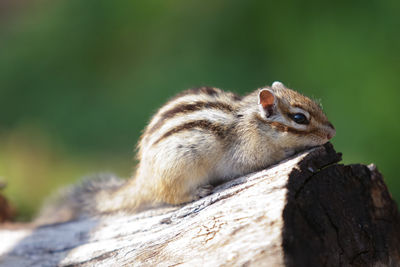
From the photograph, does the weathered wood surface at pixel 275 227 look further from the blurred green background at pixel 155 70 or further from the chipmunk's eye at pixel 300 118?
the blurred green background at pixel 155 70

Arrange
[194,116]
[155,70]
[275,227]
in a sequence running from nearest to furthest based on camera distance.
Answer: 1. [275,227]
2. [194,116]
3. [155,70]

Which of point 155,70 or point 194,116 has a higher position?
point 155,70

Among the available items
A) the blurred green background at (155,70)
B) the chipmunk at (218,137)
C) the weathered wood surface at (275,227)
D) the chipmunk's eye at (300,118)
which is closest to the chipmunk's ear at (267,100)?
the chipmunk at (218,137)

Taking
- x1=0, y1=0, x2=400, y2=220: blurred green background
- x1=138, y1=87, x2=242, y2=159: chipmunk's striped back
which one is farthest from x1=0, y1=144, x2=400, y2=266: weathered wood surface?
x1=0, y1=0, x2=400, y2=220: blurred green background

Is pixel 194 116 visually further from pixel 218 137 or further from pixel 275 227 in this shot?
pixel 275 227

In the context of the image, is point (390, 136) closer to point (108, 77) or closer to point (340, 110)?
point (340, 110)

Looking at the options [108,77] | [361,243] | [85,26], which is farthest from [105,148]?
[361,243]

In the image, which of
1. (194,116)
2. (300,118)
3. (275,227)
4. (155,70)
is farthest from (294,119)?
(155,70)
